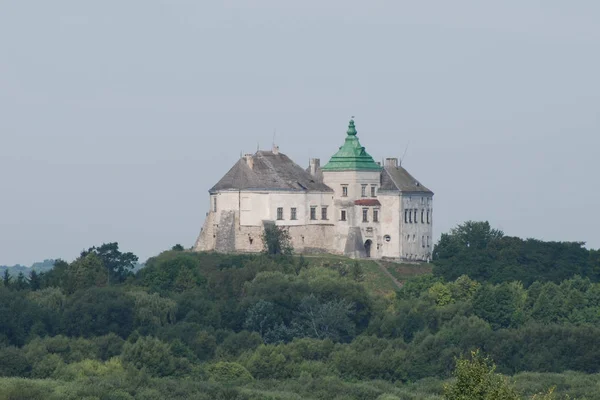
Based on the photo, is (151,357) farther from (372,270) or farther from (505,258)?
(505,258)

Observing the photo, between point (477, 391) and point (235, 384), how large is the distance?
120 ft

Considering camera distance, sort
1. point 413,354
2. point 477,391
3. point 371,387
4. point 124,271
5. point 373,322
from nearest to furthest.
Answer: point 477,391 < point 371,387 < point 413,354 < point 373,322 < point 124,271

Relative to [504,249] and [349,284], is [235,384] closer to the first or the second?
[349,284]

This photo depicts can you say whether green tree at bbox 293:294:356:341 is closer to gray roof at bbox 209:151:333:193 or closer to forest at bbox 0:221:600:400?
forest at bbox 0:221:600:400

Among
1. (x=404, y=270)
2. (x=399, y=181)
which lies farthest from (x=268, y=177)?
(x=404, y=270)

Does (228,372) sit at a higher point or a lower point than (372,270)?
lower

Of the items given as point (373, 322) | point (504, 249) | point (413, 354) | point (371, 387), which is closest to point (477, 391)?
point (371, 387)

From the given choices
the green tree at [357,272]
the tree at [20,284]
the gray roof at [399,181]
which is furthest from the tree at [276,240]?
the tree at [20,284]

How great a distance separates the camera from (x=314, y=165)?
100688 millimetres

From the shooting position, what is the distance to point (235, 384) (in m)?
79.9

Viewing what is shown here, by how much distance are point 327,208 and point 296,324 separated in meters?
8.48

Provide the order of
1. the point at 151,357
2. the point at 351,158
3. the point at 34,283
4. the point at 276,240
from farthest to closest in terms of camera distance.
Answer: the point at 34,283
the point at 351,158
the point at 276,240
the point at 151,357

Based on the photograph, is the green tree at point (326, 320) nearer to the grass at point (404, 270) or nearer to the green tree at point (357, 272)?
the green tree at point (357, 272)

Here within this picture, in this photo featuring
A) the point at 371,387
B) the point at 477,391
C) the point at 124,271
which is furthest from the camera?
the point at 124,271
